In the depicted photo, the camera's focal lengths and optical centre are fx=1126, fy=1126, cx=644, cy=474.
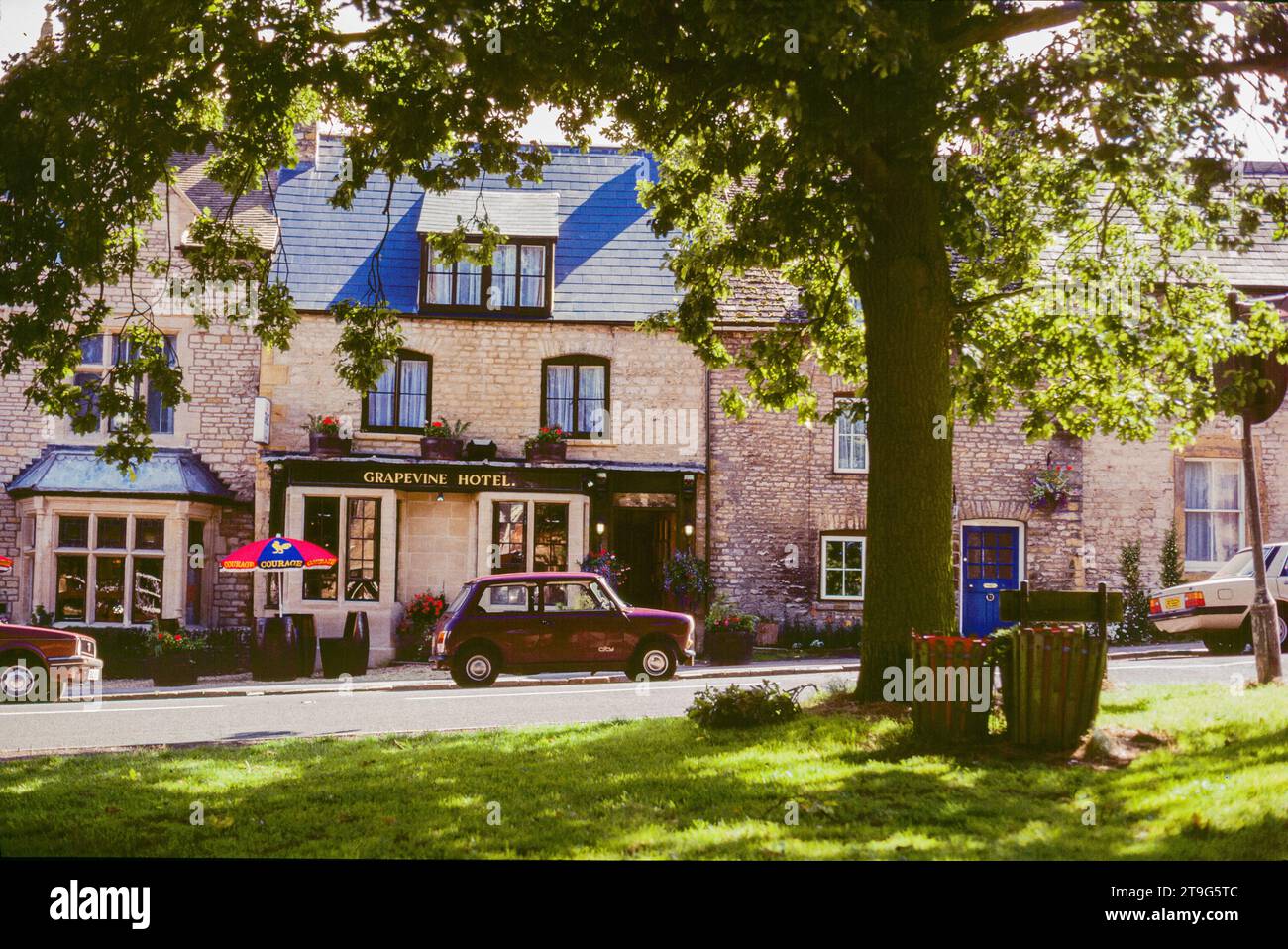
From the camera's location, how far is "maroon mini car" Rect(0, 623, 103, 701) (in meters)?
14.1

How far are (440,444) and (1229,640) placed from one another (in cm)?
1431

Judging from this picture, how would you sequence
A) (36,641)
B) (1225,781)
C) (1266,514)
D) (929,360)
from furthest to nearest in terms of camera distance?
(1266,514)
(36,641)
(929,360)
(1225,781)

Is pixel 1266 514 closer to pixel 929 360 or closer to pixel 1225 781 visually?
pixel 929 360

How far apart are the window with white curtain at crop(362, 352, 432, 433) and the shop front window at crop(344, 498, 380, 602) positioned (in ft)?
5.51

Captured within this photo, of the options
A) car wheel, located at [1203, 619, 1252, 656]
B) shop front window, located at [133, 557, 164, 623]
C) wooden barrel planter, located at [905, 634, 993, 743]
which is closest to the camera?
wooden barrel planter, located at [905, 634, 993, 743]

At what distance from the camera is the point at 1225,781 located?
6.75 m

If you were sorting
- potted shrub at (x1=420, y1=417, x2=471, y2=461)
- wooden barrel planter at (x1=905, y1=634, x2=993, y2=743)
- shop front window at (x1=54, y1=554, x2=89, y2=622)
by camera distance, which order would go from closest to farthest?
wooden barrel planter at (x1=905, y1=634, x2=993, y2=743) → shop front window at (x1=54, y1=554, x2=89, y2=622) → potted shrub at (x1=420, y1=417, x2=471, y2=461)

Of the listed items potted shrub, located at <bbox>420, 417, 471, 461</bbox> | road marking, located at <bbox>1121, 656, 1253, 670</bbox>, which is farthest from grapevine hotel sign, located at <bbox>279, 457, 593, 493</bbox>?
road marking, located at <bbox>1121, 656, 1253, 670</bbox>

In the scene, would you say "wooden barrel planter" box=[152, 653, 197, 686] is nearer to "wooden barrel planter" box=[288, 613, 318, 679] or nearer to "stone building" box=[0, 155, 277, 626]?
"wooden barrel planter" box=[288, 613, 318, 679]

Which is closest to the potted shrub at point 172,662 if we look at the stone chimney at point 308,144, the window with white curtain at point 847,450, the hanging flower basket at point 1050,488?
the stone chimney at point 308,144

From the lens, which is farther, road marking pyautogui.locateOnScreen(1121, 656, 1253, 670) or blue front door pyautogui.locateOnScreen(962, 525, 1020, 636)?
blue front door pyautogui.locateOnScreen(962, 525, 1020, 636)

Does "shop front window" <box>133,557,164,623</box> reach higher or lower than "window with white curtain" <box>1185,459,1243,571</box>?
lower

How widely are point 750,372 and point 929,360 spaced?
391 centimetres
